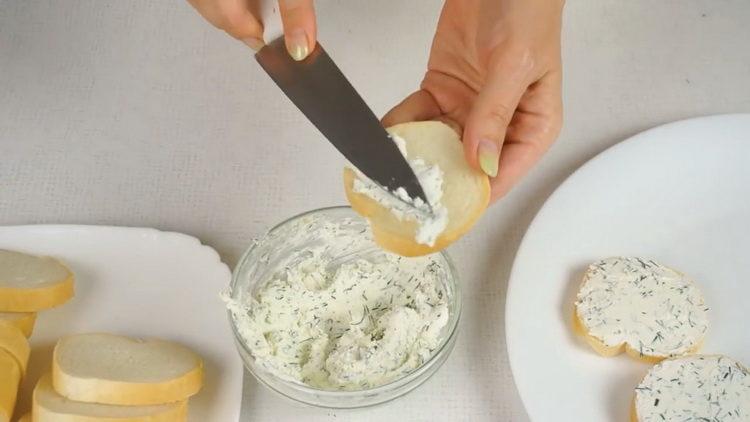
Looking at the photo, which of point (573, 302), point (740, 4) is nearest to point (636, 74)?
point (740, 4)

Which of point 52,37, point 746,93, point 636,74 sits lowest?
point 746,93

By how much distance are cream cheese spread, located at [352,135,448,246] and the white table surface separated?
0.34 m

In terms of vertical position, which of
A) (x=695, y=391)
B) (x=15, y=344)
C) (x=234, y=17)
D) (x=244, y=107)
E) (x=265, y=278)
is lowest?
(x=695, y=391)

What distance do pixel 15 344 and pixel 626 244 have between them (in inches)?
42.0

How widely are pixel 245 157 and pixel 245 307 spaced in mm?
480

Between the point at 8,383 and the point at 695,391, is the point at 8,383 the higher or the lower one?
the higher one

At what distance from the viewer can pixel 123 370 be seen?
1.27 meters

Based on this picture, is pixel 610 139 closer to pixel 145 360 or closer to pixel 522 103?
pixel 522 103

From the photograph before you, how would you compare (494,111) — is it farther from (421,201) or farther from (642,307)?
(642,307)

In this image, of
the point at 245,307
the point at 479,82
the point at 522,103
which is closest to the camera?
the point at 245,307

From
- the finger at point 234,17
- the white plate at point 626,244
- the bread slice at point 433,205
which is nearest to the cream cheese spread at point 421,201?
the bread slice at point 433,205

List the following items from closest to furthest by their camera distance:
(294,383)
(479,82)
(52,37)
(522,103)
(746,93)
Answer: (294,383), (522,103), (479,82), (746,93), (52,37)

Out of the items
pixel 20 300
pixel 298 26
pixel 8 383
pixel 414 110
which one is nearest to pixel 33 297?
pixel 20 300

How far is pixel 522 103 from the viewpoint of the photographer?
1.48m
